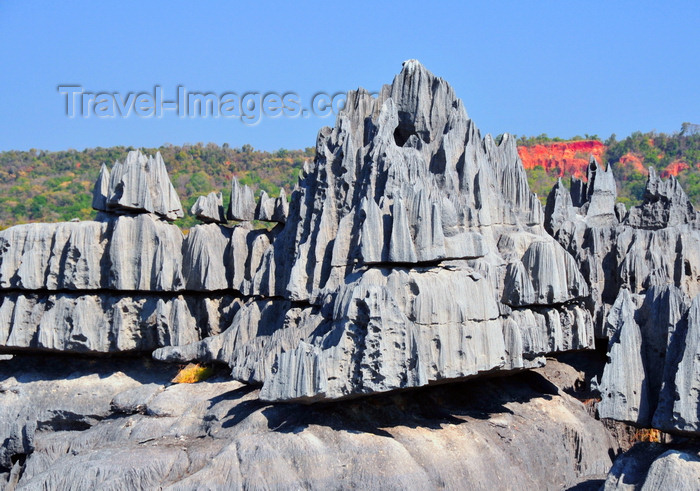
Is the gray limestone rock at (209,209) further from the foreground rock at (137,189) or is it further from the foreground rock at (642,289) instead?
the foreground rock at (642,289)

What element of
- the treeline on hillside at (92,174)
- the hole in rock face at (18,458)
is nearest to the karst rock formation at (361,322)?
the hole in rock face at (18,458)

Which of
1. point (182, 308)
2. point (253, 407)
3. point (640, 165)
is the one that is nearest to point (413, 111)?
point (182, 308)

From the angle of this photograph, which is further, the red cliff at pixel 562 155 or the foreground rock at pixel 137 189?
the red cliff at pixel 562 155

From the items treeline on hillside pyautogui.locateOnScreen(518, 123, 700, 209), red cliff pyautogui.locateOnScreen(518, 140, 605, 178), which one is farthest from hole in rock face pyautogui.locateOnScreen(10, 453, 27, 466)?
red cliff pyautogui.locateOnScreen(518, 140, 605, 178)

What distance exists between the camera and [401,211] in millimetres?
23047

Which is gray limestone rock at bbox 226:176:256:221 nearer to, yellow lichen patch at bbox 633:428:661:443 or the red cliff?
yellow lichen patch at bbox 633:428:661:443

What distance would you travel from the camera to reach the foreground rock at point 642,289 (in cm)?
1769

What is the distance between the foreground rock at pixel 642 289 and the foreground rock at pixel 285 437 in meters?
4.74

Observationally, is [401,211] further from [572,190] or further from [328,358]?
[572,190]

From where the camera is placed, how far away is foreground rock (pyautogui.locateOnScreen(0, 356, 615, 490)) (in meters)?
20.4

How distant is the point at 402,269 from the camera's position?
2303cm

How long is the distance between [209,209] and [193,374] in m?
6.83

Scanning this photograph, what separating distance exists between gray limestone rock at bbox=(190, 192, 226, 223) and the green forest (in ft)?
111

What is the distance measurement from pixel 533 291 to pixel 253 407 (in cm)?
948
